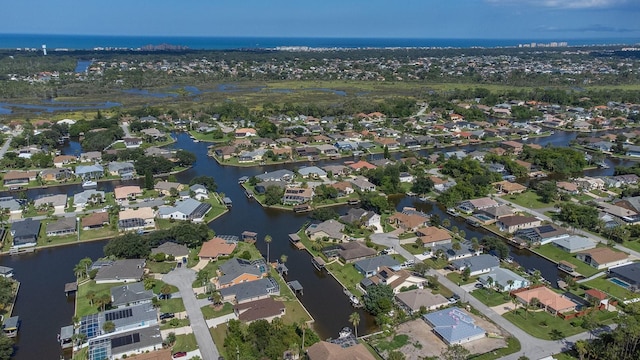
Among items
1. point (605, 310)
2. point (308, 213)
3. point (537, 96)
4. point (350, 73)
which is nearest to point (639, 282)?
point (605, 310)

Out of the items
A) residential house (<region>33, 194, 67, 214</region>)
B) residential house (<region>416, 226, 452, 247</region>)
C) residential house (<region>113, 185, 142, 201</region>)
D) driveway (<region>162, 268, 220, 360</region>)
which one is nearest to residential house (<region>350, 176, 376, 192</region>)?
residential house (<region>416, 226, 452, 247</region>)

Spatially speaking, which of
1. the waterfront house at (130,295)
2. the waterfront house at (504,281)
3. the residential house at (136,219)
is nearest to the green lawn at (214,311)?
the waterfront house at (130,295)

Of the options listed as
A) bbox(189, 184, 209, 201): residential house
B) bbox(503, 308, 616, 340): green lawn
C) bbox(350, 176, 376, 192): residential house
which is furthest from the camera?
bbox(350, 176, 376, 192): residential house

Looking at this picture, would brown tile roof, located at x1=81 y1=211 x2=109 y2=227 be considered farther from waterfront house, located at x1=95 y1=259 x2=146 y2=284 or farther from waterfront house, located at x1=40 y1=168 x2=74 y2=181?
waterfront house, located at x1=40 y1=168 x2=74 y2=181

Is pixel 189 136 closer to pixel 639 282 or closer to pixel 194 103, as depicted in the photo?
pixel 194 103

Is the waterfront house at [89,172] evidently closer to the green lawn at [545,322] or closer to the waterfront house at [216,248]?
the waterfront house at [216,248]

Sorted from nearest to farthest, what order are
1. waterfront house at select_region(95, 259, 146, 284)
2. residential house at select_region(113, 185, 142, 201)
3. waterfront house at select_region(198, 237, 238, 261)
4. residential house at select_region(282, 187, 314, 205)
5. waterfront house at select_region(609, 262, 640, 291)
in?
waterfront house at select_region(609, 262, 640, 291)
waterfront house at select_region(95, 259, 146, 284)
waterfront house at select_region(198, 237, 238, 261)
residential house at select_region(113, 185, 142, 201)
residential house at select_region(282, 187, 314, 205)

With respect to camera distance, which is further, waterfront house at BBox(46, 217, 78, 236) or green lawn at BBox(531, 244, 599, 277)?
waterfront house at BBox(46, 217, 78, 236)
